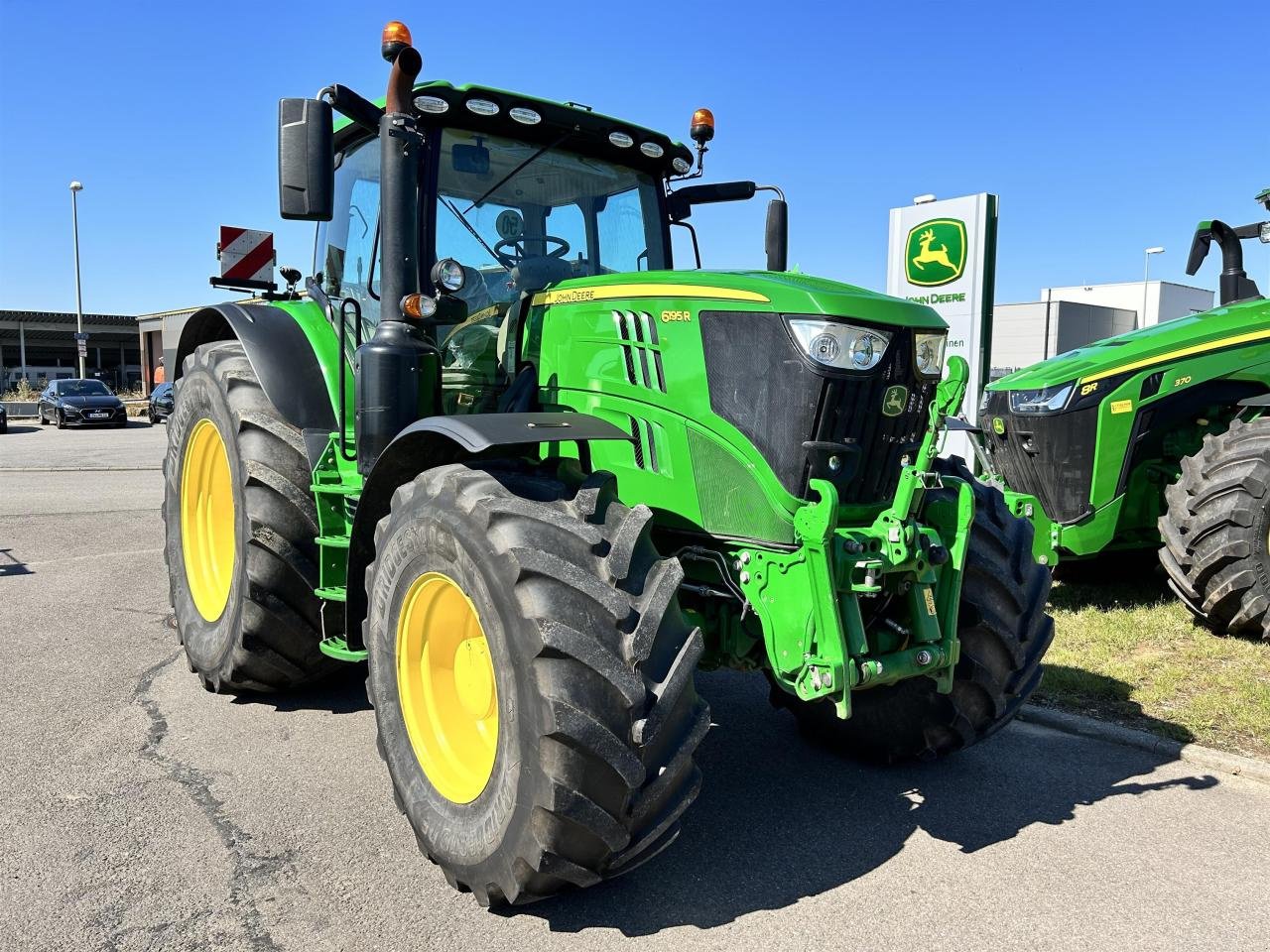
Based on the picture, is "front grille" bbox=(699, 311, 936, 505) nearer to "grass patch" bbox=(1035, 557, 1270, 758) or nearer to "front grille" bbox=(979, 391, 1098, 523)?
"grass patch" bbox=(1035, 557, 1270, 758)

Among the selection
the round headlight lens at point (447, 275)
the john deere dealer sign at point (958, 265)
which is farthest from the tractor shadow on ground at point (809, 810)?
the john deere dealer sign at point (958, 265)

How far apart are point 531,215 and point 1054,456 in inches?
155

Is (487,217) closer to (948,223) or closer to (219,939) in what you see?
(219,939)

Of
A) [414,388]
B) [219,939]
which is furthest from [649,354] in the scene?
[219,939]

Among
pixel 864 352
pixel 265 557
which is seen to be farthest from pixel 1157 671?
pixel 265 557

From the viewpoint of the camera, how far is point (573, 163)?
439 centimetres

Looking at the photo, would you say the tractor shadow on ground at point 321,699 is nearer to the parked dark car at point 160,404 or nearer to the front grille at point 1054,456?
the front grille at point 1054,456

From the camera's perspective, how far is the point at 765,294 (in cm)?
319

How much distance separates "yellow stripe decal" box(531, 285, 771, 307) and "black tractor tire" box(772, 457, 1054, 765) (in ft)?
3.17

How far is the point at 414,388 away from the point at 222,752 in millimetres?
1710

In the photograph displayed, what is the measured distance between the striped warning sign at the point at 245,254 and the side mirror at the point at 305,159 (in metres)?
5.26

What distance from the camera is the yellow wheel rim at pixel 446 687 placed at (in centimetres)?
318

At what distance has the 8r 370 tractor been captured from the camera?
2764 millimetres

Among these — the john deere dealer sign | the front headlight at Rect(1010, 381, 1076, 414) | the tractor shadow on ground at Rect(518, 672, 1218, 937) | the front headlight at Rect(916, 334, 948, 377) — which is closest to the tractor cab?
the front headlight at Rect(916, 334, 948, 377)
